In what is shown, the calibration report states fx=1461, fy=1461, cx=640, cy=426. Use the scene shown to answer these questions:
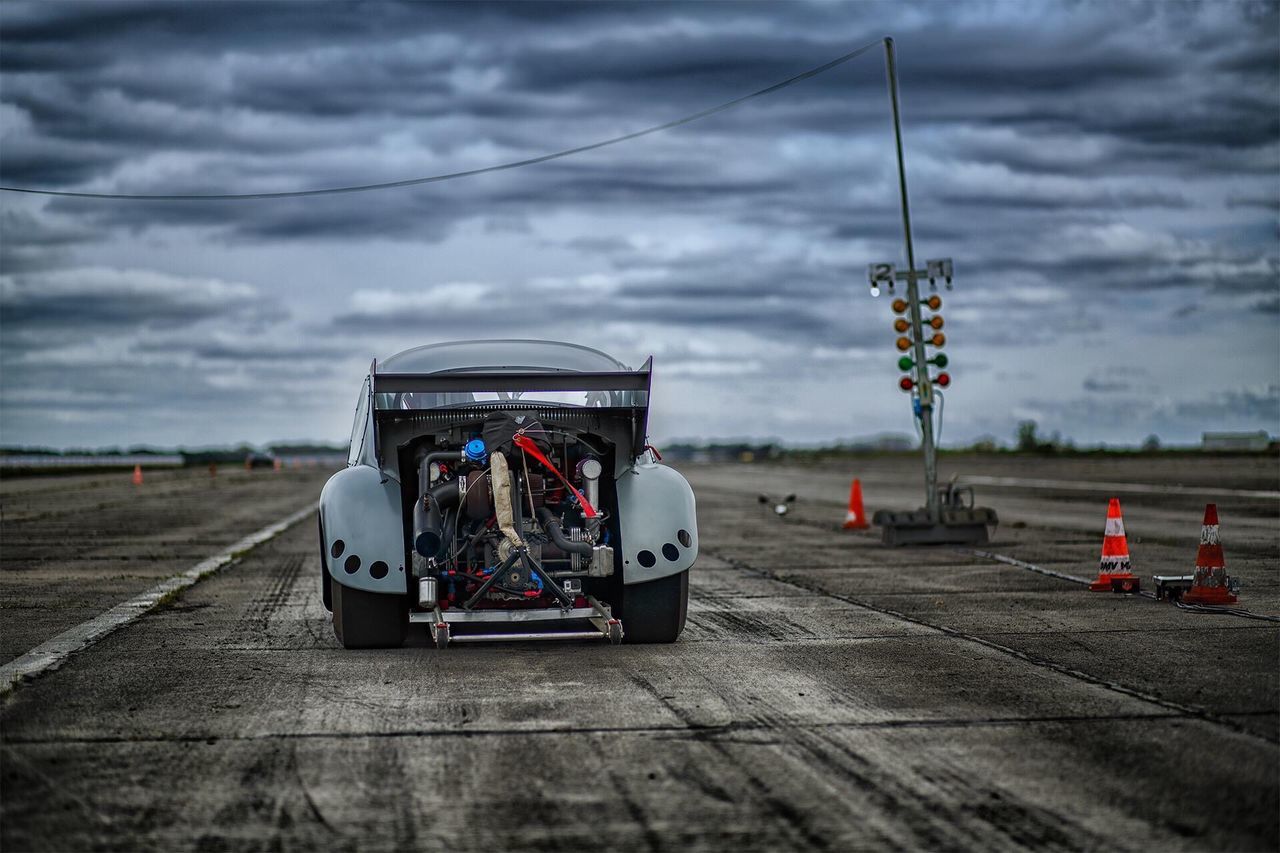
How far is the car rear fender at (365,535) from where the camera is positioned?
362 inches

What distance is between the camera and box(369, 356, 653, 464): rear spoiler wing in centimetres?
910

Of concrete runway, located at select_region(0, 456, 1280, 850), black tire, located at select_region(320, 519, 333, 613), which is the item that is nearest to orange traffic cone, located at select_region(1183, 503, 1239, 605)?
concrete runway, located at select_region(0, 456, 1280, 850)

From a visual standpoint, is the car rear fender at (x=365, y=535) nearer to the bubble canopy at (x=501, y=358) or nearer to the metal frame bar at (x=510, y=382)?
the metal frame bar at (x=510, y=382)

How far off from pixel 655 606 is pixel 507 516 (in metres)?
1.33

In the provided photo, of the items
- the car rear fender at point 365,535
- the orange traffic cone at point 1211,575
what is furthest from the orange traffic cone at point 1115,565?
the car rear fender at point 365,535

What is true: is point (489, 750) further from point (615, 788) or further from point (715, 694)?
point (715, 694)

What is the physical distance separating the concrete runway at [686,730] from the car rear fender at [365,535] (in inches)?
20.4

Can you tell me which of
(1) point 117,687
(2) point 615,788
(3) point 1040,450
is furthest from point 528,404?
(3) point 1040,450

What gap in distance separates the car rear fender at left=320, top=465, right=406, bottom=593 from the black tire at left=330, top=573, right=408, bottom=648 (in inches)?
8.9

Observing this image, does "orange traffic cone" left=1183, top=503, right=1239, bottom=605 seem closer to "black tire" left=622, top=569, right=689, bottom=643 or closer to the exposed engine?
"black tire" left=622, top=569, right=689, bottom=643

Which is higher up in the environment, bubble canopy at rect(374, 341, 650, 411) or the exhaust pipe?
bubble canopy at rect(374, 341, 650, 411)

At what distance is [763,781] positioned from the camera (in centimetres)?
573

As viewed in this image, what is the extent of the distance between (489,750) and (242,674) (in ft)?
9.28

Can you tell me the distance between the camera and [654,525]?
31.5 ft
